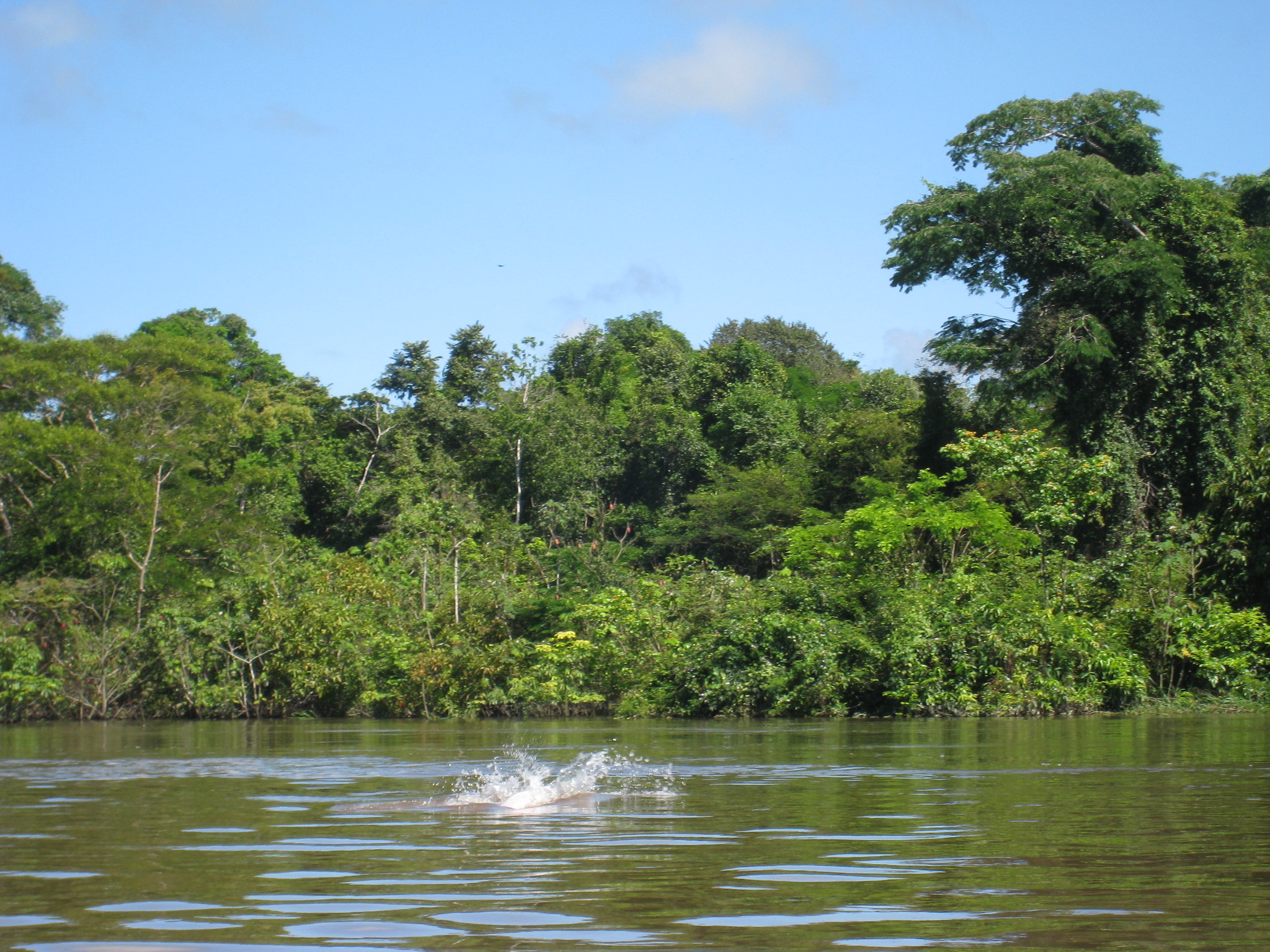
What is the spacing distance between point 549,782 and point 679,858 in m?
4.14

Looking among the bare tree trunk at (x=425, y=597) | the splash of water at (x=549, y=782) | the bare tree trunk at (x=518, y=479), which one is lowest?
the splash of water at (x=549, y=782)

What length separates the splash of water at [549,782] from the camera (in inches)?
326

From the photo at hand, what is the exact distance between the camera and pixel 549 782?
9438 millimetres

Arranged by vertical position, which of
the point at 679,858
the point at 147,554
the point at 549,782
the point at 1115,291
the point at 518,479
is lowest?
the point at 549,782

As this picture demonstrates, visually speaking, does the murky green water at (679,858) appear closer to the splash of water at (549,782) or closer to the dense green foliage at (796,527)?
the splash of water at (549,782)

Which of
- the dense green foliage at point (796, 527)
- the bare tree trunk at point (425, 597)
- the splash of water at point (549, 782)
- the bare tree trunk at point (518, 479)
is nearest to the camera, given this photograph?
the splash of water at point (549, 782)

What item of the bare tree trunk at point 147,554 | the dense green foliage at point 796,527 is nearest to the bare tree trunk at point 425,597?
the dense green foliage at point 796,527

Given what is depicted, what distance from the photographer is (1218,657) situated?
69.4ft

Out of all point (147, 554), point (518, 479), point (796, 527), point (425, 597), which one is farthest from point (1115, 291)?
point (147, 554)

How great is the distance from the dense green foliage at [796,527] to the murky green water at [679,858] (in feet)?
32.8

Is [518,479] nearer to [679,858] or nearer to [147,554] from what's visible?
[147,554]

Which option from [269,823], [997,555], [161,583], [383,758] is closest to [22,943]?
[269,823]

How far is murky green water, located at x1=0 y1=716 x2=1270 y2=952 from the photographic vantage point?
3.82 m

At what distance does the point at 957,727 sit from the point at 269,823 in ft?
38.9
